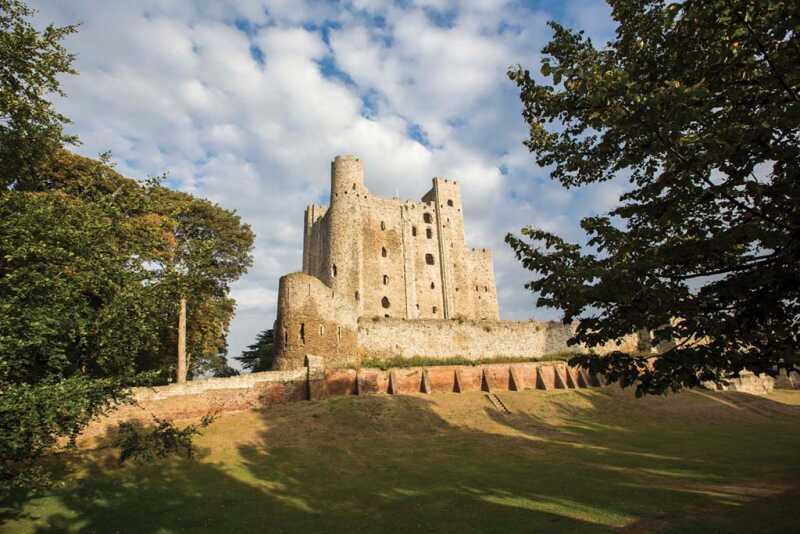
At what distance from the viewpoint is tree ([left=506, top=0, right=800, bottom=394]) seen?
19.4 ft

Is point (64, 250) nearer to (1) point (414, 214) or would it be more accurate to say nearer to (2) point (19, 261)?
(2) point (19, 261)

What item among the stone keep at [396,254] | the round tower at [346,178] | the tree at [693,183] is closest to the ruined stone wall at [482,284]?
the stone keep at [396,254]

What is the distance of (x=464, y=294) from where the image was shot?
2037 inches

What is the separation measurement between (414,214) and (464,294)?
1054 centimetres

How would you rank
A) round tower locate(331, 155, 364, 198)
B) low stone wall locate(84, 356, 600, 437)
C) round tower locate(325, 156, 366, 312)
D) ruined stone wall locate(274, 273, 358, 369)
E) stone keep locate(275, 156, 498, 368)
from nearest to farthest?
low stone wall locate(84, 356, 600, 437) < ruined stone wall locate(274, 273, 358, 369) < round tower locate(325, 156, 366, 312) < stone keep locate(275, 156, 498, 368) < round tower locate(331, 155, 364, 198)

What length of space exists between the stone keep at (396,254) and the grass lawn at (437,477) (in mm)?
20200

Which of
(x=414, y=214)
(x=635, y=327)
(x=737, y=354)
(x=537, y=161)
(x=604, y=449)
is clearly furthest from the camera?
(x=414, y=214)

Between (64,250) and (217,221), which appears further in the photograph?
(217,221)

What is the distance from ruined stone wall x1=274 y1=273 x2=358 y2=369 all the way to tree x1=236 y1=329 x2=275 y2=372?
38.2 ft

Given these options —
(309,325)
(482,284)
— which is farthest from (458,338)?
(482,284)

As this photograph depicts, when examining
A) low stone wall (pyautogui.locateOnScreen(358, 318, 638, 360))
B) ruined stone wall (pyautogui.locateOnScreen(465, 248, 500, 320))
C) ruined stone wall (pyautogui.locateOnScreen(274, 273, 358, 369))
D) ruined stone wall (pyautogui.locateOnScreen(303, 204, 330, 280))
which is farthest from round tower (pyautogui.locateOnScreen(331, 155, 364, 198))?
ruined stone wall (pyautogui.locateOnScreen(274, 273, 358, 369))

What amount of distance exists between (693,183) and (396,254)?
142ft

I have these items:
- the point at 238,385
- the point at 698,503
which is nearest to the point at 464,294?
the point at 238,385

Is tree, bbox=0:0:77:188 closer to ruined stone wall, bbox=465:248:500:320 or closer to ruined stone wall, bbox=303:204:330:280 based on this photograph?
ruined stone wall, bbox=303:204:330:280
